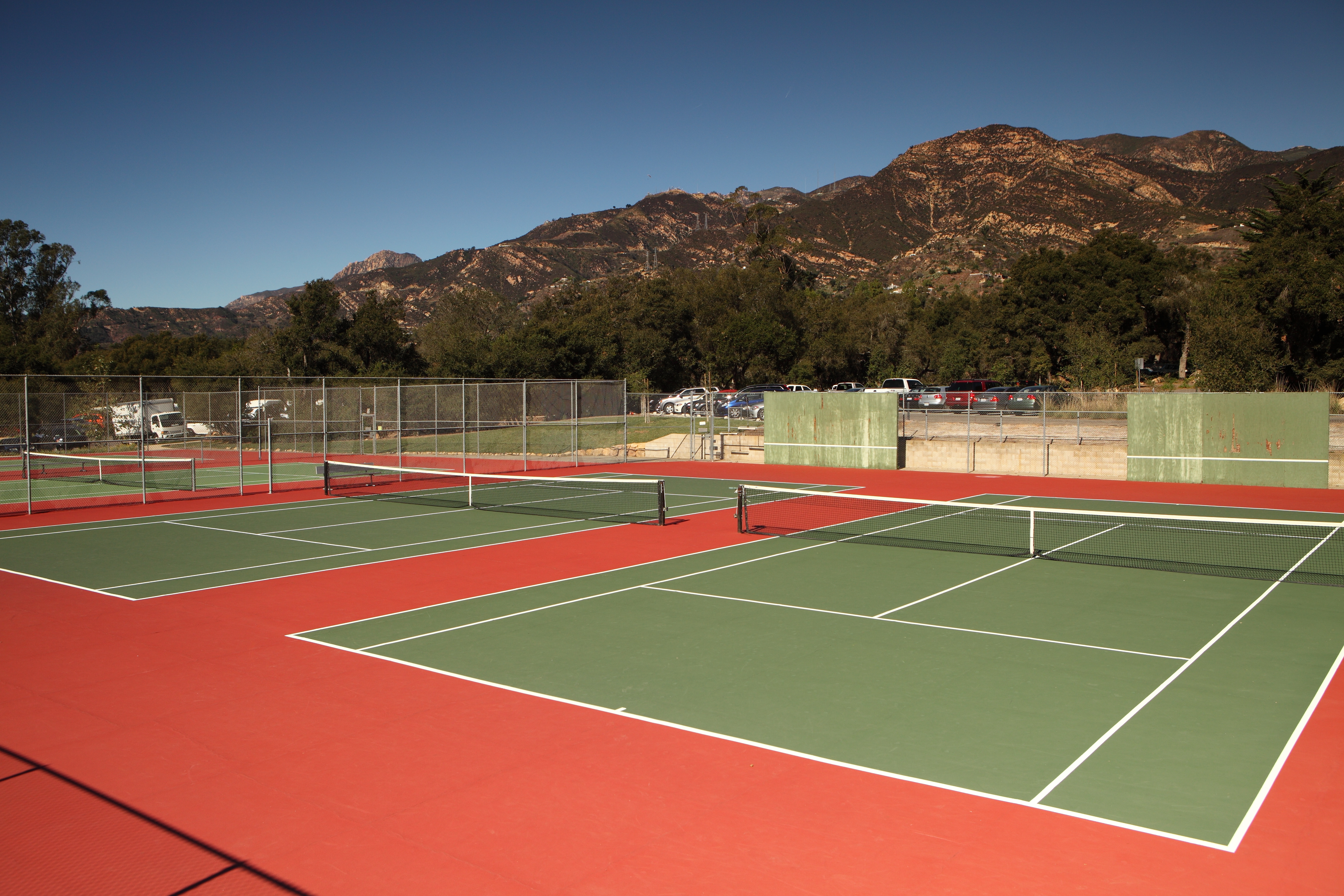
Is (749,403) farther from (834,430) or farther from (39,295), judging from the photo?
(39,295)

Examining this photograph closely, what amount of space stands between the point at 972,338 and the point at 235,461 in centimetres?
5797

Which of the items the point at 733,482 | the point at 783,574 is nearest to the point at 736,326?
the point at 733,482

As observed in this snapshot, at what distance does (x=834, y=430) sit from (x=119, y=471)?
84.1 feet

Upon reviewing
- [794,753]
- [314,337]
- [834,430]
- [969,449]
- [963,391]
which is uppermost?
[314,337]

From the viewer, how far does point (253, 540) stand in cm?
1758

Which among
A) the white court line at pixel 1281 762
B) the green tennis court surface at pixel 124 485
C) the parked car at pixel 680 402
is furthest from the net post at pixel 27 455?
the parked car at pixel 680 402

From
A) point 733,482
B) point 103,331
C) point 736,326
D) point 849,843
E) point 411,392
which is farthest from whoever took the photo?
point 103,331

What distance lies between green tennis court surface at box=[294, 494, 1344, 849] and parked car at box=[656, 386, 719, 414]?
40272 mm

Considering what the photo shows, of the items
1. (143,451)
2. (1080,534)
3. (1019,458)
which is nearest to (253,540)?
(143,451)

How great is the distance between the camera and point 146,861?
5.42 metres

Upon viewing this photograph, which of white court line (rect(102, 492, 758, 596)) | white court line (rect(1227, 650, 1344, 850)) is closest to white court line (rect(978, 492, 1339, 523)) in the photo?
white court line (rect(1227, 650, 1344, 850))

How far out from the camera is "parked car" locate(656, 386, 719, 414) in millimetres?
54781

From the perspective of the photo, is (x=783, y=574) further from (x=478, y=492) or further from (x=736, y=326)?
(x=736, y=326)

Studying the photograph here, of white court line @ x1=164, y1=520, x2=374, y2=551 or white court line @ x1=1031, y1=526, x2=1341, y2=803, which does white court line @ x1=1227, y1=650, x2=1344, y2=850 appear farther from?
white court line @ x1=164, y1=520, x2=374, y2=551
